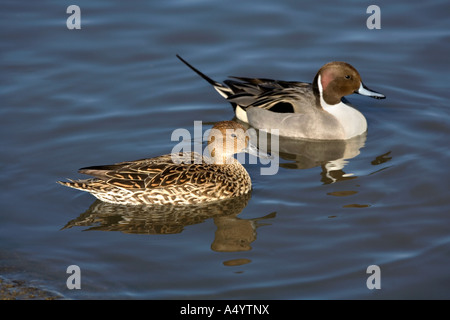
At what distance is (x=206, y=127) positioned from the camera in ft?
34.0

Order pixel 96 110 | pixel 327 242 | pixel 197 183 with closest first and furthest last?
pixel 327 242 < pixel 197 183 < pixel 96 110

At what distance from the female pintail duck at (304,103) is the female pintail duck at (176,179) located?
75.7 inches

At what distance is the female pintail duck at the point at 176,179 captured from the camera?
835 centimetres

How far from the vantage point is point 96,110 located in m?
10.6

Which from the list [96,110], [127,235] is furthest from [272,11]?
[127,235]

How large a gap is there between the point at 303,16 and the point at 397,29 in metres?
1.56

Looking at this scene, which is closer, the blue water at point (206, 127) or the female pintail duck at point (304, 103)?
the blue water at point (206, 127)

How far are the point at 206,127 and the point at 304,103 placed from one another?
4.75 ft

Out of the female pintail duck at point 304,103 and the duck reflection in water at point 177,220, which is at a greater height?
the female pintail duck at point 304,103

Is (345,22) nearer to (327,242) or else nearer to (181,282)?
(327,242)
